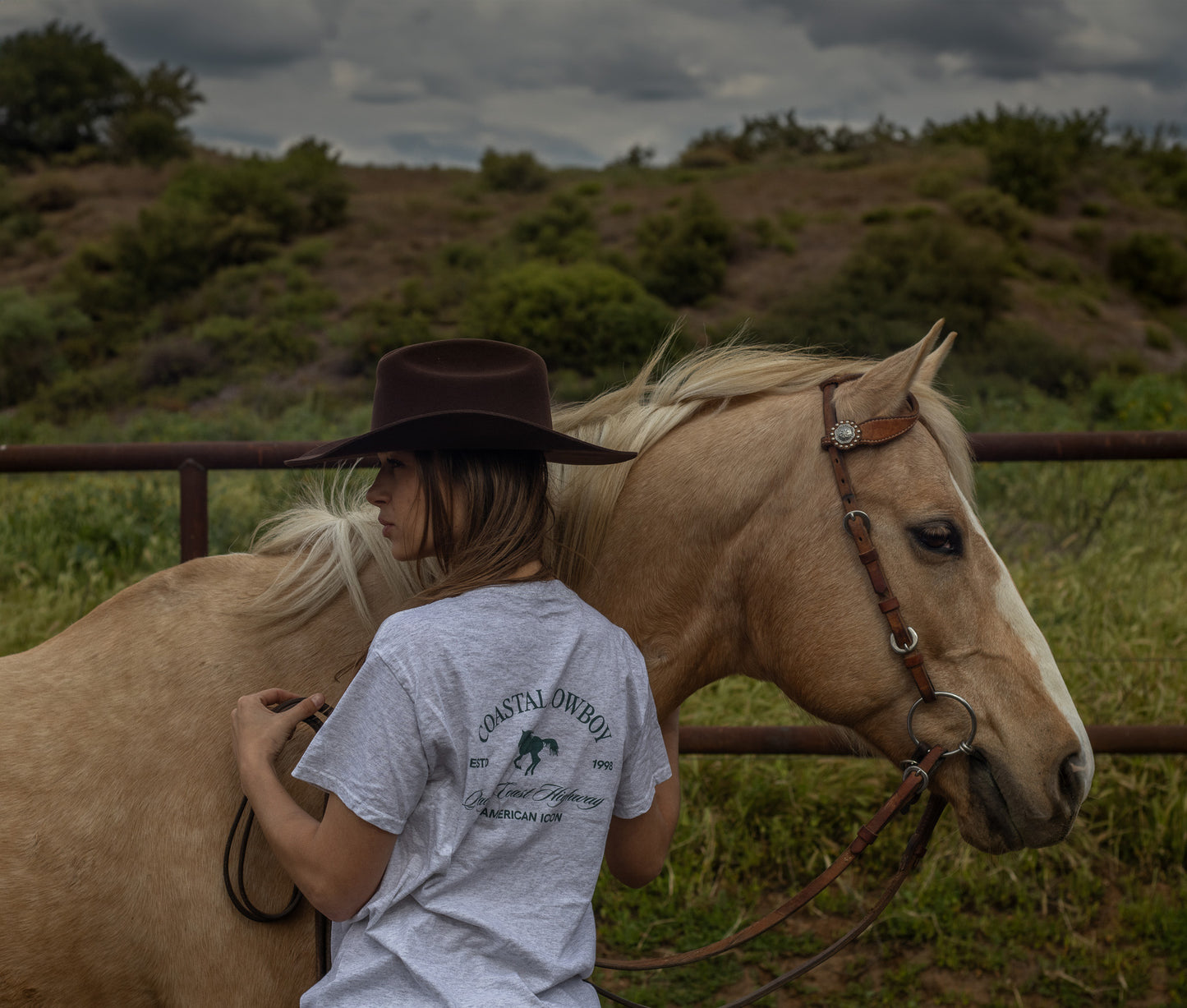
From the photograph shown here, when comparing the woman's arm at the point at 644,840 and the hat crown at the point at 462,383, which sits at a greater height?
the hat crown at the point at 462,383

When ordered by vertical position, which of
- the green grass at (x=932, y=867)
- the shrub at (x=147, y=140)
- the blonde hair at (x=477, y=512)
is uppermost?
the shrub at (x=147, y=140)

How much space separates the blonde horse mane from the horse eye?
185 millimetres

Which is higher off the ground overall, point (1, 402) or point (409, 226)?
point (409, 226)

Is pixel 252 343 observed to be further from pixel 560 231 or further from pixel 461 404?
pixel 461 404

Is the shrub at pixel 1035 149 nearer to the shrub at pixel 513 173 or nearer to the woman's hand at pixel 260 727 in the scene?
the shrub at pixel 513 173

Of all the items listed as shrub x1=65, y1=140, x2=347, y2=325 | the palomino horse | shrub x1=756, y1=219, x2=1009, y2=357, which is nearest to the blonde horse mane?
the palomino horse

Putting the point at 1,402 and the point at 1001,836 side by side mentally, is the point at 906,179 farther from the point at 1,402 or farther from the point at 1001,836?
the point at 1001,836

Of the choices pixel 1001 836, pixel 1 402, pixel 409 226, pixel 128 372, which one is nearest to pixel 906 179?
pixel 409 226

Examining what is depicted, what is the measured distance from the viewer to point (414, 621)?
134 centimetres

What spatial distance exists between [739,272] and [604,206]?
5.52 meters

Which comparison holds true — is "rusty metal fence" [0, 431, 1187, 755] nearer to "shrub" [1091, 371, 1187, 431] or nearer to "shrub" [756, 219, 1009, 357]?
"shrub" [1091, 371, 1187, 431]

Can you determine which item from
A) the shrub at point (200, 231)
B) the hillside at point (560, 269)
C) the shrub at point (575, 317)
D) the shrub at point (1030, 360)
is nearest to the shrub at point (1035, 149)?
the hillside at point (560, 269)

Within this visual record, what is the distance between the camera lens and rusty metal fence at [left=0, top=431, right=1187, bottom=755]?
274 cm

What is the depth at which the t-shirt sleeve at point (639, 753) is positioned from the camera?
1.47m
